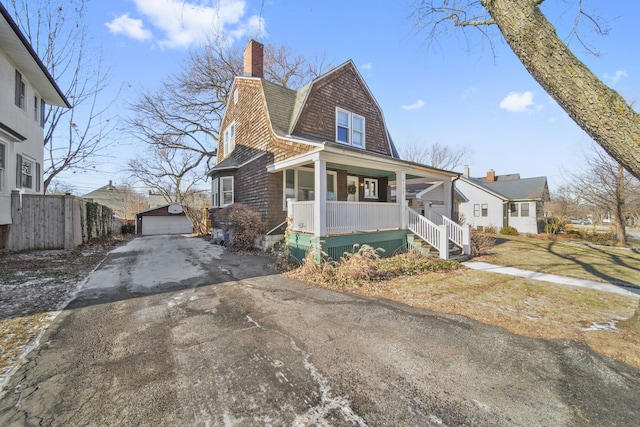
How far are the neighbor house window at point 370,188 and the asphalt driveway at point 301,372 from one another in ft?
31.1

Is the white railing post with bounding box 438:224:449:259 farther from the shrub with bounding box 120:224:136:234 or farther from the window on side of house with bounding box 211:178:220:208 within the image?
the shrub with bounding box 120:224:136:234

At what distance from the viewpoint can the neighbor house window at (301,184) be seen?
35.3 ft

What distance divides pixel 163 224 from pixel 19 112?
16.4 metres

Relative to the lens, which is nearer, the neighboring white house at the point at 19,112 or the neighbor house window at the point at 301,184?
the neighboring white house at the point at 19,112

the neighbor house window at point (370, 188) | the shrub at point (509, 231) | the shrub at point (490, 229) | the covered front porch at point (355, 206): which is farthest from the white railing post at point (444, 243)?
the shrub at point (490, 229)

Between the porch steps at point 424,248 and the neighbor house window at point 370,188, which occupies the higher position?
the neighbor house window at point 370,188

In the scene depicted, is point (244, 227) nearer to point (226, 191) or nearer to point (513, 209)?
point (226, 191)

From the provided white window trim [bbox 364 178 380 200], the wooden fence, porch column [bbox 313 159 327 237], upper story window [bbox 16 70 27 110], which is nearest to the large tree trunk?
porch column [bbox 313 159 327 237]

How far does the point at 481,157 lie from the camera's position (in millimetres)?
34562

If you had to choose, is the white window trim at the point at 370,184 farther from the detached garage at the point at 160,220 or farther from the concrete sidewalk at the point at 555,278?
the detached garage at the point at 160,220

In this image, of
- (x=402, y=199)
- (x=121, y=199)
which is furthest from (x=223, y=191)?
(x=121, y=199)

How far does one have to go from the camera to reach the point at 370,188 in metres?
13.7

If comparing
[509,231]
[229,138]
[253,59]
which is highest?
[253,59]

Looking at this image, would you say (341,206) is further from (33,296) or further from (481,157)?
(481,157)
